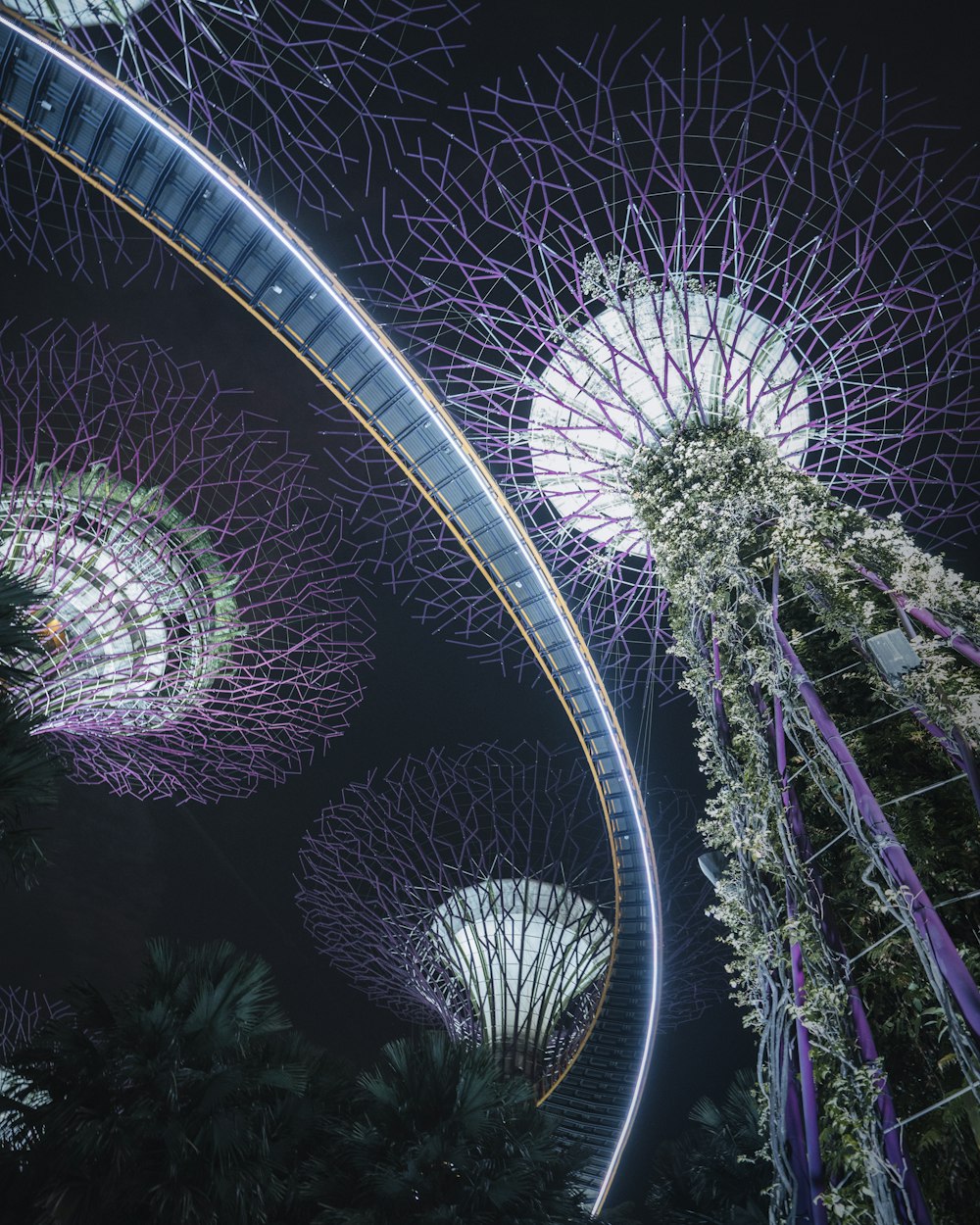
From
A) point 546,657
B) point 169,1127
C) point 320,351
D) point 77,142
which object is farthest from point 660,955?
point 77,142

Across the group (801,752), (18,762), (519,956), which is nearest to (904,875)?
(801,752)

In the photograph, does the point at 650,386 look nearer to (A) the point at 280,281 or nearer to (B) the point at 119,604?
(A) the point at 280,281

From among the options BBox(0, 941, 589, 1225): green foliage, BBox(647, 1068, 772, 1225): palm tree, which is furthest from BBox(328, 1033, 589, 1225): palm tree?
BBox(647, 1068, 772, 1225): palm tree

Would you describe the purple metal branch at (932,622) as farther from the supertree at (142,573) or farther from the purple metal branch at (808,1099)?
the supertree at (142,573)

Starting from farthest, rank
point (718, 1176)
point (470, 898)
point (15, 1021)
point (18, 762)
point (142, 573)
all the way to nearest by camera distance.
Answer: point (15, 1021), point (470, 898), point (718, 1176), point (142, 573), point (18, 762)

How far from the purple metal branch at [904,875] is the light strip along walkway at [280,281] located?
8356 millimetres

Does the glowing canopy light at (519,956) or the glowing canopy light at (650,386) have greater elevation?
the glowing canopy light at (650,386)

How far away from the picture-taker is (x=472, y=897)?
893 inches

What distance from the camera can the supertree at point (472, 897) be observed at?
2123 cm

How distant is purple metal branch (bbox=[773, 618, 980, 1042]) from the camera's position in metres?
3.59

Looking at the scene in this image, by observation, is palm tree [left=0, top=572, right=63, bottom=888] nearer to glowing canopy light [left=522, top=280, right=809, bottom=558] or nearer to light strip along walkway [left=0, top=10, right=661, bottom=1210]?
light strip along walkway [left=0, top=10, right=661, bottom=1210]

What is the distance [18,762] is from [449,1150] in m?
6.82

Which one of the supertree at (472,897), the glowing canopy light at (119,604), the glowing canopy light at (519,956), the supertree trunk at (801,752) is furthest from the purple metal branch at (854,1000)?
the glowing canopy light at (519,956)

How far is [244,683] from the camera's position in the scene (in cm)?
1473
